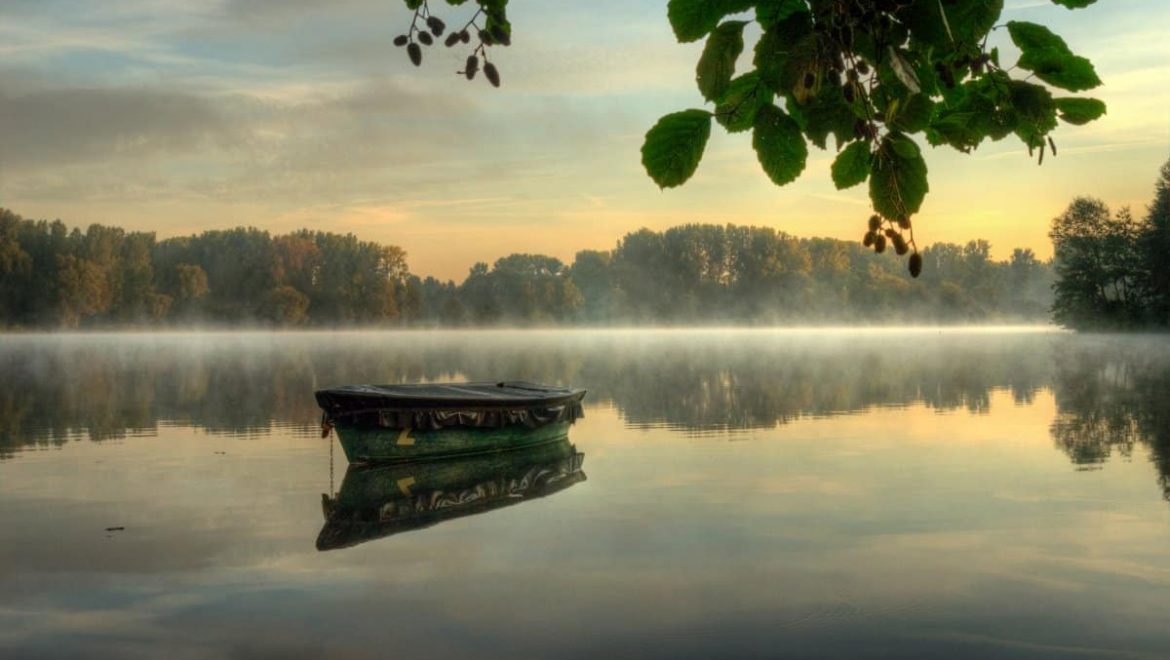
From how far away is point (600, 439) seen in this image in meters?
27.3

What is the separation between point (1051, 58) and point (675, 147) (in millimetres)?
851

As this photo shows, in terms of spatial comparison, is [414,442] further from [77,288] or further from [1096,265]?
[77,288]

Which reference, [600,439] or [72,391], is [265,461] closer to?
[600,439]

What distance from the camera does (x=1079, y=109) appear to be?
2475 mm

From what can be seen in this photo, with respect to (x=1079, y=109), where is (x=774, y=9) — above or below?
above

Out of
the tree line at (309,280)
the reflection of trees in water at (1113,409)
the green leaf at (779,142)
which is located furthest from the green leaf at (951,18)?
the tree line at (309,280)

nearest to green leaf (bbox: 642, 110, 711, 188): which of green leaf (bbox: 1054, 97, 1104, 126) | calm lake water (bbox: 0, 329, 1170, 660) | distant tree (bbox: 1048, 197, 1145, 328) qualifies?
green leaf (bbox: 1054, 97, 1104, 126)

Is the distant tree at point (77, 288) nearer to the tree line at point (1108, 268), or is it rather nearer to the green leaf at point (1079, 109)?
the tree line at point (1108, 268)

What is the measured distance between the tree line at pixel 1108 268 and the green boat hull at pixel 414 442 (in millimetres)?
83113

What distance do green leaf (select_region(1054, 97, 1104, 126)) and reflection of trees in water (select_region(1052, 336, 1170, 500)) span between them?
17.1 metres

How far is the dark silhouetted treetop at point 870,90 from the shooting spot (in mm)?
2385

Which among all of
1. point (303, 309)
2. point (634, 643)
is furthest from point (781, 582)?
point (303, 309)

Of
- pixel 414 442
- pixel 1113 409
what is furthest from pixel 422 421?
pixel 1113 409

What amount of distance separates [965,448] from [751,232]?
17219 cm
